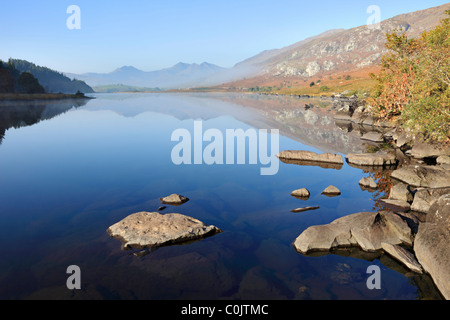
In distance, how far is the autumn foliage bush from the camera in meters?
24.7

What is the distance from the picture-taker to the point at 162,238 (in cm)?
1340

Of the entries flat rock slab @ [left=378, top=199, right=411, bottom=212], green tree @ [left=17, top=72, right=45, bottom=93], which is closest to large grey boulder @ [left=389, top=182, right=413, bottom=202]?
flat rock slab @ [left=378, top=199, right=411, bottom=212]

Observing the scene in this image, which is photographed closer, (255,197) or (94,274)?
(94,274)

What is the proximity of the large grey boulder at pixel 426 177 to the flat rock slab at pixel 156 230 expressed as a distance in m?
15.6

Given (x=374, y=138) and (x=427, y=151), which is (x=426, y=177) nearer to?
(x=427, y=151)

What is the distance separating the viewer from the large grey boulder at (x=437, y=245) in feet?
33.7

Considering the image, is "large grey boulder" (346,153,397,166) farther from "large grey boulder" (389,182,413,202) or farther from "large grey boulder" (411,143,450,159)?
"large grey boulder" (389,182,413,202)

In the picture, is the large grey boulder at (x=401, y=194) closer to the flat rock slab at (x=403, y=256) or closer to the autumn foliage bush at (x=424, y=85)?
the flat rock slab at (x=403, y=256)

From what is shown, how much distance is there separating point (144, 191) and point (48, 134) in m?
35.7

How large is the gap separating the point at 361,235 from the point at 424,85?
63.3 feet

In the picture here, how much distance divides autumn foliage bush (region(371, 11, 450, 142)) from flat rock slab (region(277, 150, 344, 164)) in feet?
24.5

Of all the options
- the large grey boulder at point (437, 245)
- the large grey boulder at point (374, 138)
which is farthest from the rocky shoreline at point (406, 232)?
the large grey boulder at point (374, 138)
